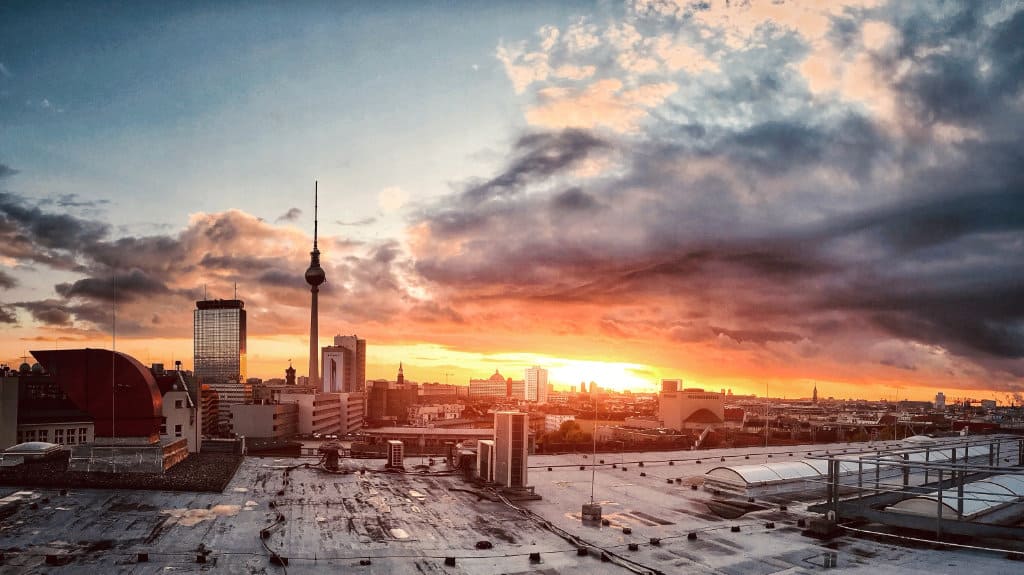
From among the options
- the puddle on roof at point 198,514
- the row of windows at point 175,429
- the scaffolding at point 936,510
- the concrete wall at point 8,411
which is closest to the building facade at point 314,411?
the row of windows at point 175,429

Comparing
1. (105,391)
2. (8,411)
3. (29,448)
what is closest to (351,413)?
(8,411)

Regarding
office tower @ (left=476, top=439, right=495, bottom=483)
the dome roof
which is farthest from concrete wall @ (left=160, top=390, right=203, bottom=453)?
office tower @ (left=476, top=439, right=495, bottom=483)

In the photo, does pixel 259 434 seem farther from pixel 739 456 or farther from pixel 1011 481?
pixel 1011 481

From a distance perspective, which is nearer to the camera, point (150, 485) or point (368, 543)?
point (368, 543)

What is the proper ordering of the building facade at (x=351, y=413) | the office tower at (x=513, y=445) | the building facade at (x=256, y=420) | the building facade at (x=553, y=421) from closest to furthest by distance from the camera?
A: the office tower at (x=513, y=445) → the building facade at (x=256, y=420) → the building facade at (x=351, y=413) → the building facade at (x=553, y=421)

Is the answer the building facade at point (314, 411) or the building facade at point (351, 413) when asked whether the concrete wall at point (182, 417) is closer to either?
the building facade at point (314, 411)

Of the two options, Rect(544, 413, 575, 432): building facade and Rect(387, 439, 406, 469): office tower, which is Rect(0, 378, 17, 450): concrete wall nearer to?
Rect(387, 439, 406, 469): office tower

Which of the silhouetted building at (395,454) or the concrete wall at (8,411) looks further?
the concrete wall at (8,411)

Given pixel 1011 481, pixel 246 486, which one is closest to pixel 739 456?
pixel 1011 481
